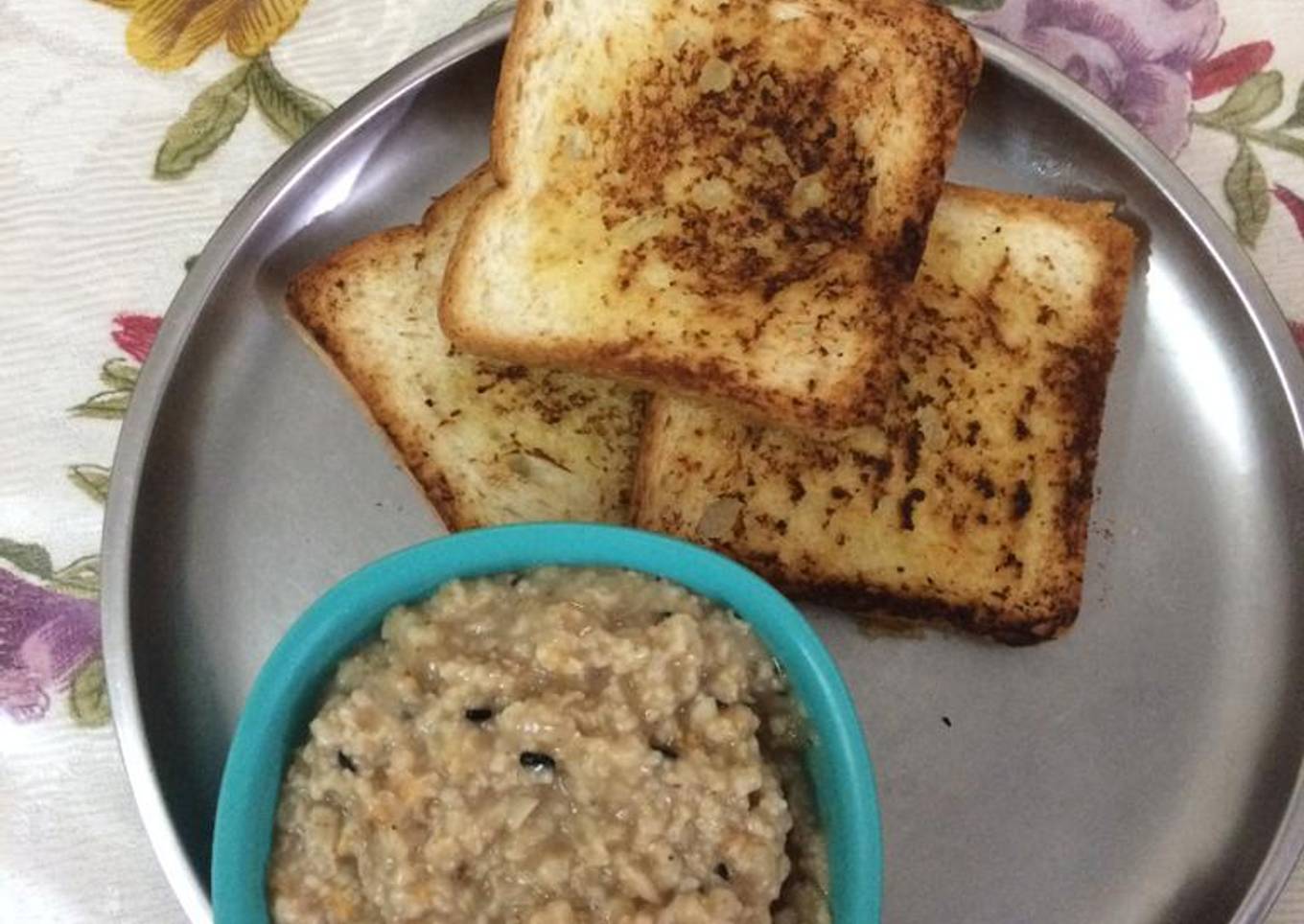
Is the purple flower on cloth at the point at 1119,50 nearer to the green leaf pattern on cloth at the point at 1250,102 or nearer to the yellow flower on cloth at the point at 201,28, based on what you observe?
the green leaf pattern on cloth at the point at 1250,102

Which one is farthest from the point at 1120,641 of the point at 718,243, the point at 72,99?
the point at 72,99

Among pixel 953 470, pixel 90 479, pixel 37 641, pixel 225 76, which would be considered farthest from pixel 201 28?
pixel 953 470

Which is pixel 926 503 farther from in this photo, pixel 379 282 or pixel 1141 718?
pixel 379 282

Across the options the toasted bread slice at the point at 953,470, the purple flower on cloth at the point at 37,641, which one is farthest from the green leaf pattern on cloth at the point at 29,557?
the toasted bread slice at the point at 953,470

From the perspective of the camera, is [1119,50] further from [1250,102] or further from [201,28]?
[201,28]

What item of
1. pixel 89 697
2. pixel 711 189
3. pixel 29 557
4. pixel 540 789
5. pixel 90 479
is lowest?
pixel 89 697
